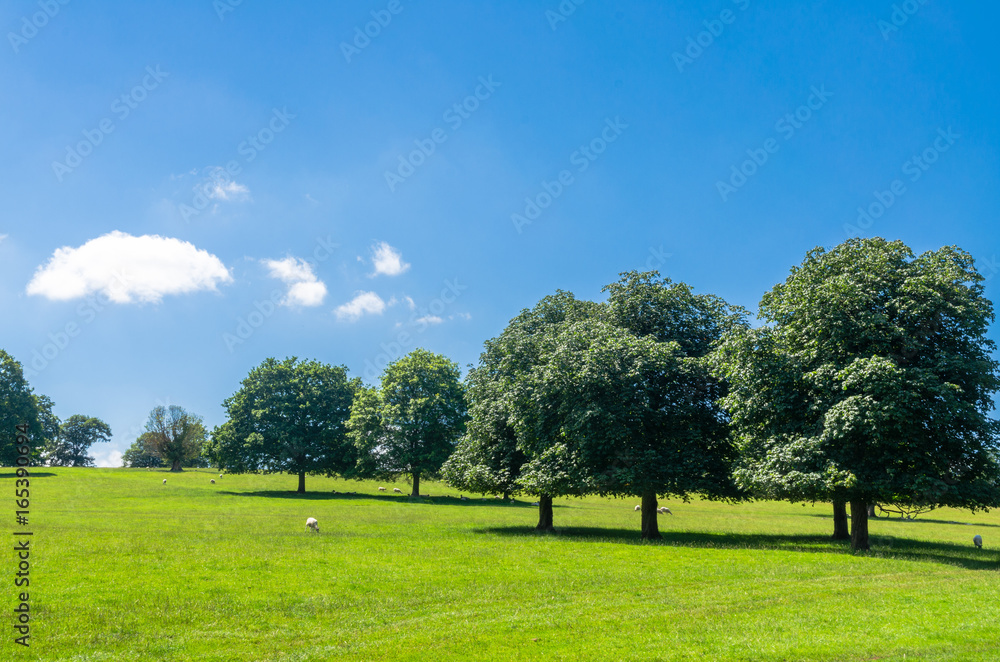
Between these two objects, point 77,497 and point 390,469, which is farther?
point 390,469

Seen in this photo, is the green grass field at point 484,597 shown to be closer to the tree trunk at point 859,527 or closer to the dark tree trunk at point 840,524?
the tree trunk at point 859,527

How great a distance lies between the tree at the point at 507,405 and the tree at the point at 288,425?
1628 inches

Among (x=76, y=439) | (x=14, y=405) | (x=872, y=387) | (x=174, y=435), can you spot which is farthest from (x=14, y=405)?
(x=872, y=387)

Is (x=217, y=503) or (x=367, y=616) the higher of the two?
(x=367, y=616)

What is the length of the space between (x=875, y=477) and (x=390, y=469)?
192ft

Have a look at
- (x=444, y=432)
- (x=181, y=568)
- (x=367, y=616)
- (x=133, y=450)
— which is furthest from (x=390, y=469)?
(x=133, y=450)

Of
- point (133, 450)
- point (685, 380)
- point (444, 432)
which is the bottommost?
point (133, 450)

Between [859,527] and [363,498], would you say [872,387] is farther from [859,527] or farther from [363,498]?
[363,498]

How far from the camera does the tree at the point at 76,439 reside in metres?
166

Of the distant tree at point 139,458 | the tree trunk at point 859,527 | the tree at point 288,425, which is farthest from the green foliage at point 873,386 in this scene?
the distant tree at point 139,458

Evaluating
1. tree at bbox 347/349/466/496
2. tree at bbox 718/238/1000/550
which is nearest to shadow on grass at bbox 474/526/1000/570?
tree at bbox 718/238/1000/550

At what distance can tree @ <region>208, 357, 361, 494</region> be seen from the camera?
77.6m

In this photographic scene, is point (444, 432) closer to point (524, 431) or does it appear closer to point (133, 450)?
point (524, 431)

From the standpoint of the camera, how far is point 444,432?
75.9 m
